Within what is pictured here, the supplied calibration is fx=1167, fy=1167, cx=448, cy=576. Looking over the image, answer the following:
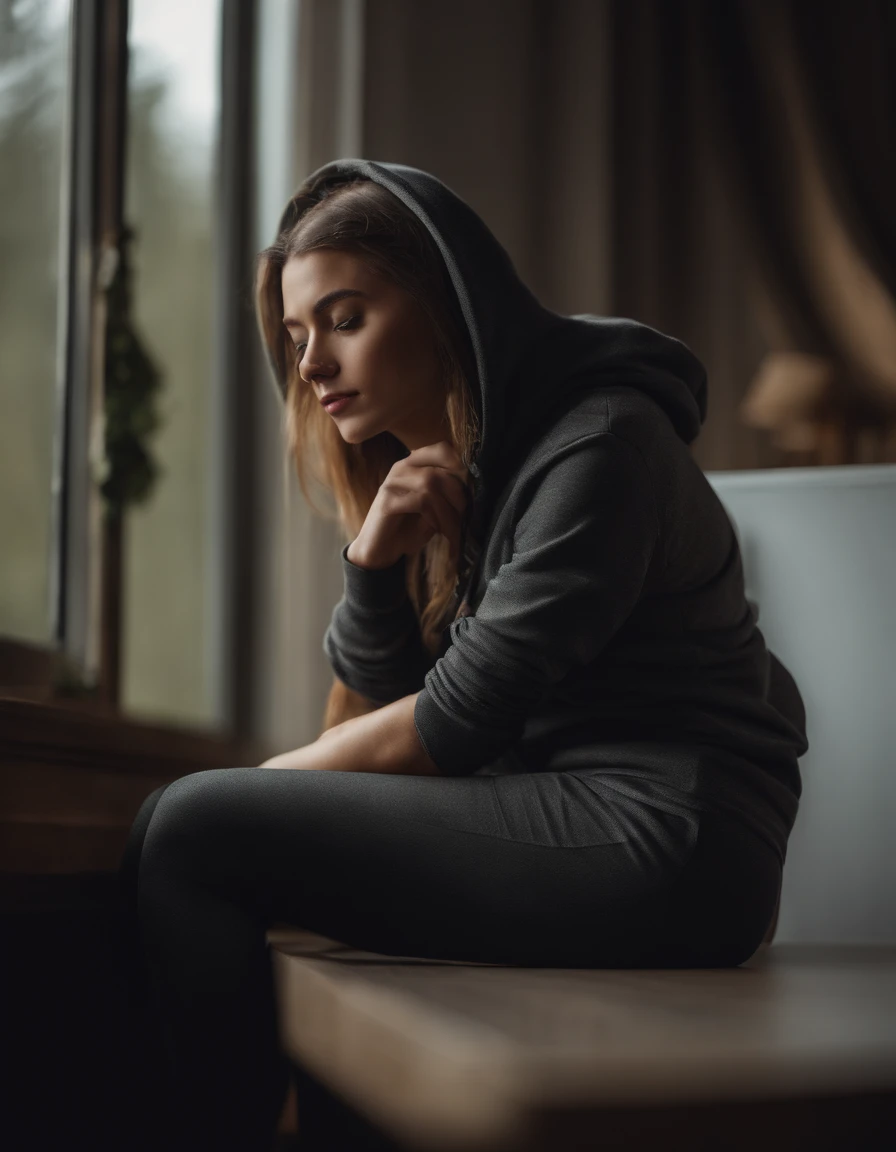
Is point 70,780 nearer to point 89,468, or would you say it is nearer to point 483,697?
point 483,697

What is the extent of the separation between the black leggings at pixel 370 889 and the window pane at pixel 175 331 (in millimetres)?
1277

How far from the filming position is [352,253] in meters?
0.88

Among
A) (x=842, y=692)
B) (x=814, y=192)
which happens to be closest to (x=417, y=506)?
(x=842, y=692)

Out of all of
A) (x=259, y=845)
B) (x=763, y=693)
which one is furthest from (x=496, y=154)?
(x=259, y=845)

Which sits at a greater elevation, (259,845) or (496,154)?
(496,154)

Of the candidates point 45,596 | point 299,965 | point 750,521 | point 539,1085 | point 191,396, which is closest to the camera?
point 539,1085

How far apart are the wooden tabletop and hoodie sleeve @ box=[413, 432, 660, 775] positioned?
169 millimetres

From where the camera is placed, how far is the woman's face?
88 cm

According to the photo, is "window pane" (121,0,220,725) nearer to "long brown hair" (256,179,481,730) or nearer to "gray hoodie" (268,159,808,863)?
"long brown hair" (256,179,481,730)

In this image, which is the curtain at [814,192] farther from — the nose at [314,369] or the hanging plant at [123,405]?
the nose at [314,369]

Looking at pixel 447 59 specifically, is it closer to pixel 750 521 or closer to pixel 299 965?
pixel 750 521

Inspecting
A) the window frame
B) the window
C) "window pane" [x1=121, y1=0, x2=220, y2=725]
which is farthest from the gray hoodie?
"window pane" [x1=121, y1=0, x2=220, y2=725]

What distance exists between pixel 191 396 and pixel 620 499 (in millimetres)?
1519

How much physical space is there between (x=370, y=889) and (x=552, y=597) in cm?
23
